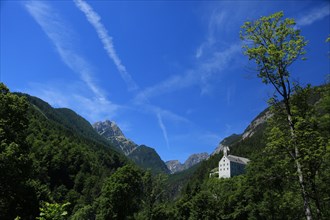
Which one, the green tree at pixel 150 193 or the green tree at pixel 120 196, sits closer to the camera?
the green tree at pixel 120 196

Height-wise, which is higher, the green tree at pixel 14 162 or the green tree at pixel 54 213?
the green tree at pixel 14 162

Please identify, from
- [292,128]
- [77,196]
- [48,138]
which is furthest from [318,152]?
[48,138]

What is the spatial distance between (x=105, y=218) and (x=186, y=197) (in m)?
42.5

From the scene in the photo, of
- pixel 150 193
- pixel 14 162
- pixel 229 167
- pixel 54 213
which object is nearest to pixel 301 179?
pixel 54 213

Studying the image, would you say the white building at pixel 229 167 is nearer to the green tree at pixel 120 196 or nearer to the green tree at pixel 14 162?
the green tree at pixel 120 196

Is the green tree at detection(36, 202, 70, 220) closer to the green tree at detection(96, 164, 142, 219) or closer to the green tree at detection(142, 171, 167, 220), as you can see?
the green tree at detection(96, 164, 142, 219)

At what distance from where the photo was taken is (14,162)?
27.6 metres

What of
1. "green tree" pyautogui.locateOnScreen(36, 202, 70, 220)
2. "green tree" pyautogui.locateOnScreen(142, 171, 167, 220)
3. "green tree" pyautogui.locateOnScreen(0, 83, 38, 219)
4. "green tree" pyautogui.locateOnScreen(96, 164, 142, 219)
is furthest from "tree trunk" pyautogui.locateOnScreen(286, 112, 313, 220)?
"green tree" pyautogui.locateOnScreen(142, 171, 167, 220)

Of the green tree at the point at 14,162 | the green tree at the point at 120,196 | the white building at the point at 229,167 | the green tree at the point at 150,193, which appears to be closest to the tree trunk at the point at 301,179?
the green tree at the point at 14,162

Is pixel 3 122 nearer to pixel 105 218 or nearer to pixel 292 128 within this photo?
pixel 292 128

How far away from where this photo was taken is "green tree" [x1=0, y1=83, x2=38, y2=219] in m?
27.5

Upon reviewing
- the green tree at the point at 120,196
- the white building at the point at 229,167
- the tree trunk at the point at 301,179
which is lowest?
the tree trunk at the point at 301,179

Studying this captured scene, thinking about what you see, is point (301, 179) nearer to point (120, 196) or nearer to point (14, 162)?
point (14, 162)

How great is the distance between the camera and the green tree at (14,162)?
2747 cm
